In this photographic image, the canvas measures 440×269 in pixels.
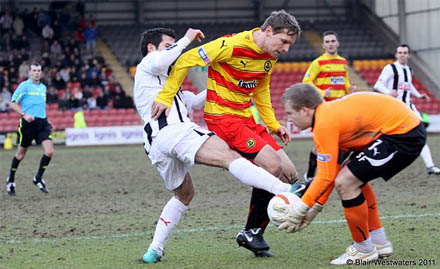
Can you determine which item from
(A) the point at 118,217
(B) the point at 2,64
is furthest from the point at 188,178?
(B) the point at 2,64

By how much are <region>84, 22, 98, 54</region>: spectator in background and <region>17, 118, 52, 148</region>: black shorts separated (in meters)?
20.4

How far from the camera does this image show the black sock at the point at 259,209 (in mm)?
6258

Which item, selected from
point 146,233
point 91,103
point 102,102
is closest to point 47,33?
point 91,103

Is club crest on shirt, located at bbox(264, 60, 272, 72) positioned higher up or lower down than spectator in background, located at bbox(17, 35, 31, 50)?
higher up

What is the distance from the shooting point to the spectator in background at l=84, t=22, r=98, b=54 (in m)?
32.4

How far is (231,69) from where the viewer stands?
20.7 feet

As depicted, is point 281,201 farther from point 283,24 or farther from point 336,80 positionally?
point 336,80

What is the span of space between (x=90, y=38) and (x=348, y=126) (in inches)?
1113

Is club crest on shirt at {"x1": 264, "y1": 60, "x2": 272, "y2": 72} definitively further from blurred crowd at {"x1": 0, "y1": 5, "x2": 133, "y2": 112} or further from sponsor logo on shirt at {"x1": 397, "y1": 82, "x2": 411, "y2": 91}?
blurred crowd at {"x1": 0, "y1": 5, "x2": 133, "y2": 112}

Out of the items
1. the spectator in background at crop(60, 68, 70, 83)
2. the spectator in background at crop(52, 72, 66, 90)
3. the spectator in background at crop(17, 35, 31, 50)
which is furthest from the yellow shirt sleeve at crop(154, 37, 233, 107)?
the spectator in background at crop(17, 35, 31, 50)

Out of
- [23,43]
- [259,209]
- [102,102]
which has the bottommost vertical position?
[102,102]

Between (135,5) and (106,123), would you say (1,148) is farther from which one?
(135,5)

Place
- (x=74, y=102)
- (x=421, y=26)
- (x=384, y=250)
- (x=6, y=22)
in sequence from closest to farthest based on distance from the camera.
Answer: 1. (x=384, y=250)
2. (x=74, y=102)
3. (x=6, y=22)
4. (x=421, y=26)

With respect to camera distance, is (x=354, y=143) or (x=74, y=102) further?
(x=74, y=102)
